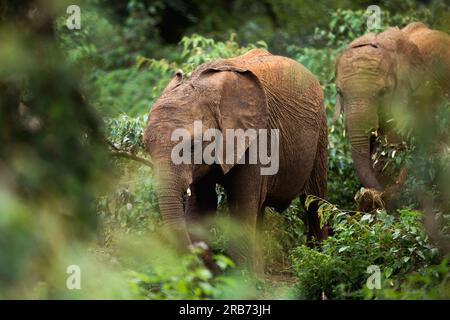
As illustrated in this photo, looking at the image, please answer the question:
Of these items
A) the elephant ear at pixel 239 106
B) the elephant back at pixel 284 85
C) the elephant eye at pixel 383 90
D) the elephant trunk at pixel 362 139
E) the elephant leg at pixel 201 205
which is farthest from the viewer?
the elephant eye at pixel 383 90

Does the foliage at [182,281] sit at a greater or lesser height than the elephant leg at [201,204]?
lesser

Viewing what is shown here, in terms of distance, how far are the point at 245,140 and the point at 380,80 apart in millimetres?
3149

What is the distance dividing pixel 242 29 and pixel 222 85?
29.4 ft

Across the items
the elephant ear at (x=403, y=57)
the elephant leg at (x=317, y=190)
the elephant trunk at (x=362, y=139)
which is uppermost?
the elephant ear at (x=403, y=57)

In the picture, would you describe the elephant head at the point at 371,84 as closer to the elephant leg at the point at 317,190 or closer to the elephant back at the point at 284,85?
the elephant leg at the point at 317,190

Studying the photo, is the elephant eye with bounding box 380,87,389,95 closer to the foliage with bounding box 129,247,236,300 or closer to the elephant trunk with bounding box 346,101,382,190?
the elephant trunk with bounding box 346,101,382,190

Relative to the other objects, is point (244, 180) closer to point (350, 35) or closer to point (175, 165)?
point (175, 165)

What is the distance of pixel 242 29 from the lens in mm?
17984

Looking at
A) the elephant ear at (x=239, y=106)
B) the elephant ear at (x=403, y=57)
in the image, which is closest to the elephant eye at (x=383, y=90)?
the elephant ear at (x=403, y=57)

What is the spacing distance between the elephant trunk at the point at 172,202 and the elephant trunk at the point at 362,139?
3.31 m

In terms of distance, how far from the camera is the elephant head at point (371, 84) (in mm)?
11453

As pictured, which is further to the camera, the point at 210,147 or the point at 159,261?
the point at 210,147

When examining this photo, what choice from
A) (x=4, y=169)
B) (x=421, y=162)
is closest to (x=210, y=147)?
(x=421, y=162)

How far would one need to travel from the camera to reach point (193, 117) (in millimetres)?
8797
